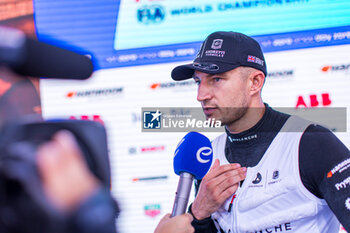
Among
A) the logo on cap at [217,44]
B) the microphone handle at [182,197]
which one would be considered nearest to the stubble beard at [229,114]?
the logo on cap at [217,44]

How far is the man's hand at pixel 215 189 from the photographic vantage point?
1.26m

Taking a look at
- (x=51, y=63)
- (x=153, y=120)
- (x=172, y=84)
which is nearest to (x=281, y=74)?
(x=172, y=84)

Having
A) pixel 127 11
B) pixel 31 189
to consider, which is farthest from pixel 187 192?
pixel 127 11

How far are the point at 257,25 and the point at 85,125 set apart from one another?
6.86 ft

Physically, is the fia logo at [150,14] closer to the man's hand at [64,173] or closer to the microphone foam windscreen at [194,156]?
the microphone foam windscreen at [194,156]

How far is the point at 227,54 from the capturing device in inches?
56.6

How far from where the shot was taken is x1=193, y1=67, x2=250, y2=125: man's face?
145 cm

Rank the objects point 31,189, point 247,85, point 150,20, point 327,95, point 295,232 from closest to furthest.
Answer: point 31,189 → point 295,232 → point 247,85 → point 327,95 → point 150,20

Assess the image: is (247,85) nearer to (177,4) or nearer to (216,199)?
(216,199)

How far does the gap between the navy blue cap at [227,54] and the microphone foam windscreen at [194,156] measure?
0.96 ft

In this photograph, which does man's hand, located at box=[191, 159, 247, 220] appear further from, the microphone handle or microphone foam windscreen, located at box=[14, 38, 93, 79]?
microphone foam windscreen, located at box=[14, 38, 93, 79]

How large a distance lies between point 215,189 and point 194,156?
0.14 metres

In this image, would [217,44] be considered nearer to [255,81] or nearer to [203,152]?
[255,81]

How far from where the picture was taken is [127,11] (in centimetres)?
255
